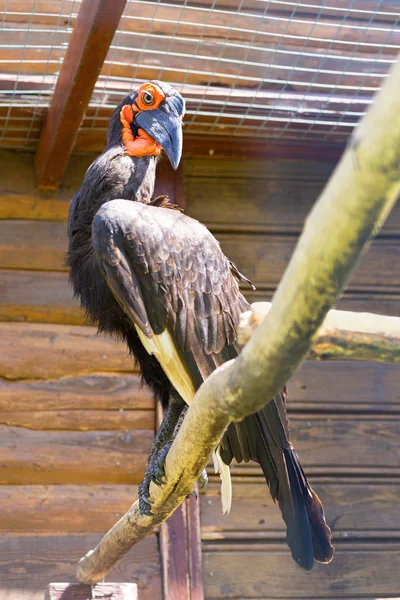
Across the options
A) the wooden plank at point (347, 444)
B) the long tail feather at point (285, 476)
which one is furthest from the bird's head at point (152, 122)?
the wooden plank at point (347, 444)

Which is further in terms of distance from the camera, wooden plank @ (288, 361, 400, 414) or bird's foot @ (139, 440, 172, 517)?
wooden plank @ (288, 361, 400, 414)

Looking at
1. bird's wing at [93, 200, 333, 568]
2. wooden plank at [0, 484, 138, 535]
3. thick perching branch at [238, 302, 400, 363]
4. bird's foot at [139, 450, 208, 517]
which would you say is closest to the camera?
thick perching branch at [238, 302, 400, 363]

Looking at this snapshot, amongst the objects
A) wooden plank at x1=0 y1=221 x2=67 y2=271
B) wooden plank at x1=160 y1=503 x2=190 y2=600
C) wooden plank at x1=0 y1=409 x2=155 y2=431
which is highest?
wooden plank at x1=0 y1=221 x2=67 y2=271

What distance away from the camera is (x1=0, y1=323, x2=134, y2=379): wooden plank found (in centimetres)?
374

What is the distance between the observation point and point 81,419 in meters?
3.73

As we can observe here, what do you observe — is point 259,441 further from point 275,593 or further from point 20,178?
point 20,178

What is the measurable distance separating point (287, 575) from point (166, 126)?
2.05 m

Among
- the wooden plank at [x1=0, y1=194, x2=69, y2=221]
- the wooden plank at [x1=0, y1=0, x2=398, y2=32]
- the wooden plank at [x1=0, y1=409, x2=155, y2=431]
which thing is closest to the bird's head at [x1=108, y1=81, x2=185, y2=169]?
the wooden plank at [x1=0, y1=0, x2=398, y2=32]

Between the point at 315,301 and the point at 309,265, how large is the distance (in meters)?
0.06

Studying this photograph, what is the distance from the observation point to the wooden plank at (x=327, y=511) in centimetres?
370

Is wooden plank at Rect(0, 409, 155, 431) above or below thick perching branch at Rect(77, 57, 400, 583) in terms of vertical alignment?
below

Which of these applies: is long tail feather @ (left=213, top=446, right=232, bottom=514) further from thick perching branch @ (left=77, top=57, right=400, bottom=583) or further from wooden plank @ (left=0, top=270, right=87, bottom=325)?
wooden plank @ (left=0, top=270, right=87, bottom=325)

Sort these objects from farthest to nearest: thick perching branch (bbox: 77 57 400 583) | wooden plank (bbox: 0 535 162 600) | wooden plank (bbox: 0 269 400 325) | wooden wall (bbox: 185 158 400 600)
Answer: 1. wooden plank (bbox: 0 269 400 325)
2. wooden wall (bbox: 185 158 400 600)
3. wooden plank (bbox: 0 535 162 600)
4. thick perching branch (bbox: 77 57 400 583)

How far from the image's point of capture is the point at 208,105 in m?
3.70
